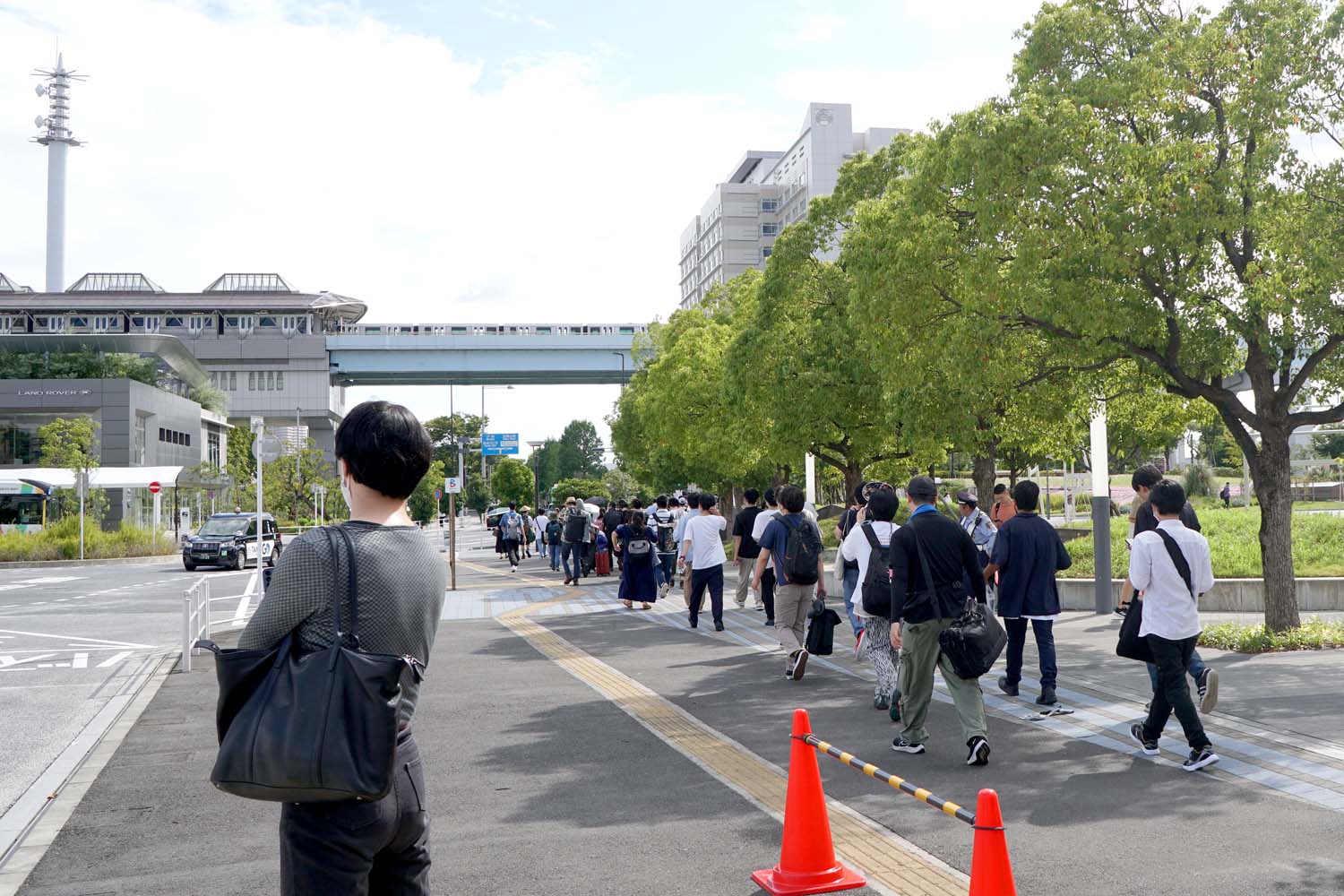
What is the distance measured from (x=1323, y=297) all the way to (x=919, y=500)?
5.53 meters

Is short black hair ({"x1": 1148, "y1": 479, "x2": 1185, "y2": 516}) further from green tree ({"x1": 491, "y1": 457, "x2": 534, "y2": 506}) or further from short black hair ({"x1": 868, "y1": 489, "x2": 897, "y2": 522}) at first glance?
green tree ({"x1": 491, "y1": 457, "x2": 534, "y2": 506})

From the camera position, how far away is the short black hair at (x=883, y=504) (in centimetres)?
864

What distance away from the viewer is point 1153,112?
12.4 metres

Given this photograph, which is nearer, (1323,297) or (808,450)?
(1323,297)

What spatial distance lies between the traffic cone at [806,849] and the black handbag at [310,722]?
2573 millimetres

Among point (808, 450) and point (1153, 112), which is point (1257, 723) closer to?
point (1153, 112)

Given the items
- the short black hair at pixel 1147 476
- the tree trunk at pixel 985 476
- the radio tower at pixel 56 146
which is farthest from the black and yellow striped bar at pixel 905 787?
the radio tower at pixel 56 146

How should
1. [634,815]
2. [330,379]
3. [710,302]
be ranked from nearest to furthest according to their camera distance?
1. [634,815]
2. [710,302]
3. [330,379]

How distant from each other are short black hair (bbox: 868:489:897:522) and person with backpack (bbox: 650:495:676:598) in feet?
47.5

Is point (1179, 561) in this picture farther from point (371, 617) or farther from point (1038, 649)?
point (371, 617)

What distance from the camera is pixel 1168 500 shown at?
739 cm

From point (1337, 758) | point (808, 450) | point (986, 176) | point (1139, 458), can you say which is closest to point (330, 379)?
point (1139, 458)

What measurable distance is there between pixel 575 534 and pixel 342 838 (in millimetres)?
21424

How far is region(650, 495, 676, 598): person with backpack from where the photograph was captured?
23.4 metres
